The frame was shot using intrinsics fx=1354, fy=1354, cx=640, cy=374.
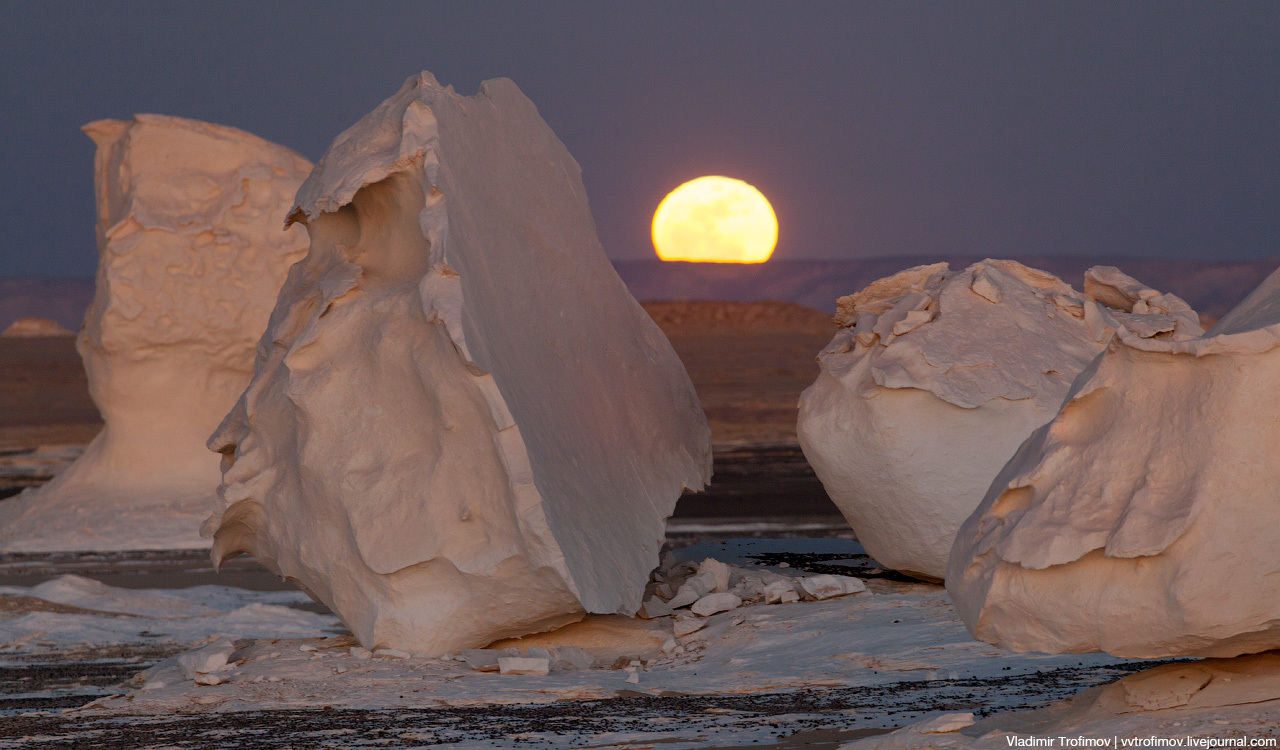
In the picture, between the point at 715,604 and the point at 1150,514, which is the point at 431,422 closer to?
the point at 715,604

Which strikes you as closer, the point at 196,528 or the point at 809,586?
the point at 809,586

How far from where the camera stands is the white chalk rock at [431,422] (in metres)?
6.67

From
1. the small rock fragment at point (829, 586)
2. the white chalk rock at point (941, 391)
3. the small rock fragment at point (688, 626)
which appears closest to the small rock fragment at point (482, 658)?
the small rock fragment at point (688, 626)

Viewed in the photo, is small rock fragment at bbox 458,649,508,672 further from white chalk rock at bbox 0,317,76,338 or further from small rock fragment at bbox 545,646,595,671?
white chalk rock at bbox 0,317,76,338

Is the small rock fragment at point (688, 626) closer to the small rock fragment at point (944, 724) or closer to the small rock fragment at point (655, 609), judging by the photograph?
the small rock fragment at point (655, 609)

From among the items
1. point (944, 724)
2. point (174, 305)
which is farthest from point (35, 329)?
point (944, 724)

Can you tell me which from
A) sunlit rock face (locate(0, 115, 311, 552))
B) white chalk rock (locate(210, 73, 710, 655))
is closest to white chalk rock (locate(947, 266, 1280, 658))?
white chalk rock (locate(210, 73, 710, 655))

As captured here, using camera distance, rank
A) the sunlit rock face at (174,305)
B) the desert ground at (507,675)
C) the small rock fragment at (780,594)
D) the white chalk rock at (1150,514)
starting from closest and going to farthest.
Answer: the white chalk rock at (1150,514), the desert ground at (507,675), the small rock fragment at (780,594), the sunlit rock face at (174,305)

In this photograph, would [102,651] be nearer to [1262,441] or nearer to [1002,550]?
[1002,550]

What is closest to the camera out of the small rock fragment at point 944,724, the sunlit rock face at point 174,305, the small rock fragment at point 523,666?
the small rock fragment at point 944,724

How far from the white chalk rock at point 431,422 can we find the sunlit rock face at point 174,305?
19.5 ft

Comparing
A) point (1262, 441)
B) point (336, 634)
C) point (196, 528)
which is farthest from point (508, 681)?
point (196, 528)

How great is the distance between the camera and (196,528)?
12.8 metres

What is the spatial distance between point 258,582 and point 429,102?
178 inches
